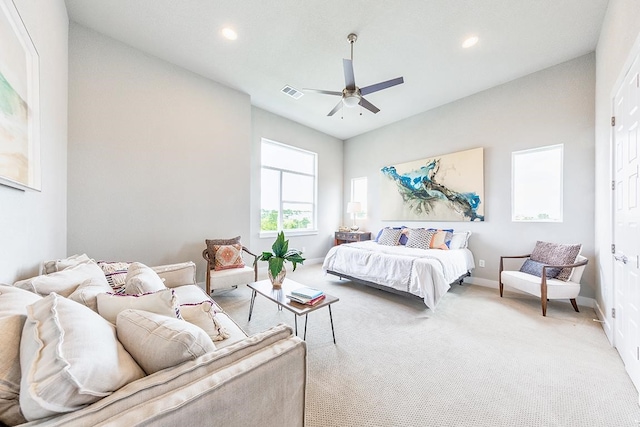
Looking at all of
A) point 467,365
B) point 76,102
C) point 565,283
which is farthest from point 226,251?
point 565,283

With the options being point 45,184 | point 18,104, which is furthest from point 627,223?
point 45,184

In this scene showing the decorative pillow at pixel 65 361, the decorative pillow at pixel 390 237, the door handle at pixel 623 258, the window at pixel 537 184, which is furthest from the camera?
the decorative pillow at pixel 390 237

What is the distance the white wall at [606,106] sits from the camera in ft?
6.35

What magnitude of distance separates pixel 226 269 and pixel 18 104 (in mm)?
2427

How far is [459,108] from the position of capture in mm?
4344

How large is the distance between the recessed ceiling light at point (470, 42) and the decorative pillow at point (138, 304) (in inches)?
151

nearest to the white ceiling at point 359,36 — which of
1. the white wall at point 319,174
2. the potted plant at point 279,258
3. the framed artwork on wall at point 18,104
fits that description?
the white wall at point 319,174

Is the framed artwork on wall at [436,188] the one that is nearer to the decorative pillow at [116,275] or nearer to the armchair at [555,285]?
the armchair at [555,285]

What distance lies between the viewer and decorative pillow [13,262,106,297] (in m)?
1.36

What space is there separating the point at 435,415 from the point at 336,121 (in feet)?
16.2

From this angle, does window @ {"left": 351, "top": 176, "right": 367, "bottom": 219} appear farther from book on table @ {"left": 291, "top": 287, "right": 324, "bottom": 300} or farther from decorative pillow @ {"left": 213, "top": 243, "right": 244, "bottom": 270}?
book on table @ {"left": 291, "top": 287, "right": 324, "bottom": 300}

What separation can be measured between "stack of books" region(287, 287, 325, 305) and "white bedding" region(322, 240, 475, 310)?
1419 mm

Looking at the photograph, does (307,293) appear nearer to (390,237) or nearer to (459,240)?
(390,237)

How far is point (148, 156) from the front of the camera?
126 inches
